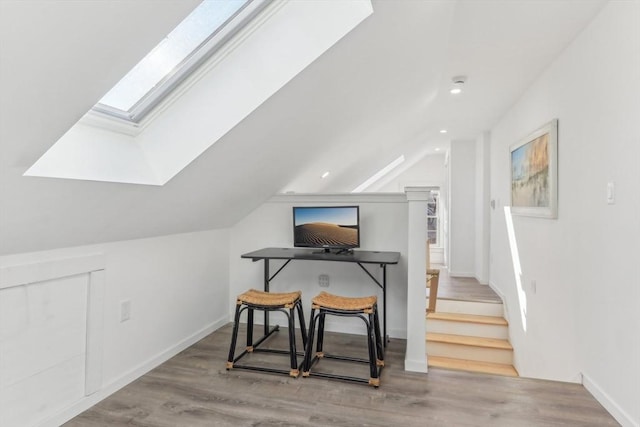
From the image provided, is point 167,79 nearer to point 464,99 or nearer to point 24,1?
point 24,1

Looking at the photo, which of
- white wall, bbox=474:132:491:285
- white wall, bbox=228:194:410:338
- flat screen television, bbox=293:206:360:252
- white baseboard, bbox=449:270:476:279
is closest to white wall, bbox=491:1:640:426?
white wall, bbox=228:194:410:338

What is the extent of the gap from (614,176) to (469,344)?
2.49 metres

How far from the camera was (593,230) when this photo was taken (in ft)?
7.41

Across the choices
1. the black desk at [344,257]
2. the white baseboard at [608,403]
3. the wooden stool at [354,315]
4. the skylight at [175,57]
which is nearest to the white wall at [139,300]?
the black desk at [344,257]

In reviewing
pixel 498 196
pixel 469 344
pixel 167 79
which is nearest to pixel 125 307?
pixel 167 79

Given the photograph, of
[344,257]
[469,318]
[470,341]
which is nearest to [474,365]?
[470,341]

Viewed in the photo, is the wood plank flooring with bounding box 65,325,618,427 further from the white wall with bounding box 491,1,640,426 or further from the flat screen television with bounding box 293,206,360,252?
the flat screen television with bounding box 293,206,360,252

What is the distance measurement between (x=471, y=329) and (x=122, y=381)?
140 inches

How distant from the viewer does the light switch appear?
79.8 inches

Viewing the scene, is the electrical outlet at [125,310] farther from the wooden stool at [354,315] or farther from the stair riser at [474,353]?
the stair riser at [474,353]

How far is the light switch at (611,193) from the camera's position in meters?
2.03

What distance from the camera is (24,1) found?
36.3 inches

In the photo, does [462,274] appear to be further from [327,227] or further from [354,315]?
[354,315]

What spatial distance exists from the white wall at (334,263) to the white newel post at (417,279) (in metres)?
0.61
